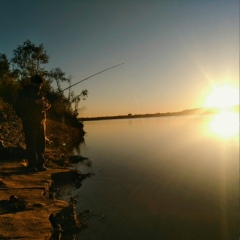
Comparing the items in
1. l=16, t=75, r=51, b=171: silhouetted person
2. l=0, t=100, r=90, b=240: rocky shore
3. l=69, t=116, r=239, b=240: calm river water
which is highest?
l=16, t=75, r=51, b=171: silhouetted person

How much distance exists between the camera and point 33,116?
10.8 metres

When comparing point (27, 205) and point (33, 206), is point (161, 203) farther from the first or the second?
point (27, 205)

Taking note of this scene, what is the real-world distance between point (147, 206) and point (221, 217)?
2420 millimetres

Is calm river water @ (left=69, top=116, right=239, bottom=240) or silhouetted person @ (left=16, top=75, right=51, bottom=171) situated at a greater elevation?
silhouetted person @ (left=16, top=75, right=51, bottom=171)

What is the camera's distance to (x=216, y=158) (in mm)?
22375

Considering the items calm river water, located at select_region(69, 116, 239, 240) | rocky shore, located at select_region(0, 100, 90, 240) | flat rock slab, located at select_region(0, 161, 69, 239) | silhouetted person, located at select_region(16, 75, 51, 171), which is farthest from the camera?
silhouetted person, located at select_region(16, 75, 51, 171)

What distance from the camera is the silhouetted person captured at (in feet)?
34.9

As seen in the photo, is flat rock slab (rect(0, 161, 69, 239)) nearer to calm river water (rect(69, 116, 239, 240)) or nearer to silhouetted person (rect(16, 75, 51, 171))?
silhouetted person (rect(16, 75, 51, 171))

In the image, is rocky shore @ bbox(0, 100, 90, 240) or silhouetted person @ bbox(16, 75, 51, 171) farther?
silhouetted person @ bbox(16, 75, 51, 171)

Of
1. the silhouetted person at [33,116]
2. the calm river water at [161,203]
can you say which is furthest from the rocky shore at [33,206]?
the silhouetted person at [33,116]

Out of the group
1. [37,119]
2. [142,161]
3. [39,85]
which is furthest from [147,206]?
Result: [142,161]

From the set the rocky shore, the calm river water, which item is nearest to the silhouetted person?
the rocky shore

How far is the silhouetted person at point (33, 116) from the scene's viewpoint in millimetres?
10633

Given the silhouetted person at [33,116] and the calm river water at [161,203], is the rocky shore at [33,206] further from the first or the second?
the silhouetted person at [33,116]
